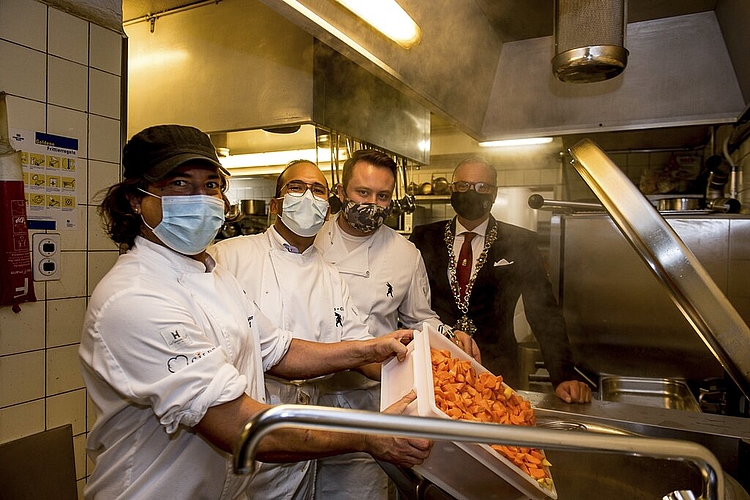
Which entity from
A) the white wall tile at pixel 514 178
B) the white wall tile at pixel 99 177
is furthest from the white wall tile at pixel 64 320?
the white wall tile at pixel 514 178

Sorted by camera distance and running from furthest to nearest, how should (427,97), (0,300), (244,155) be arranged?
(244,155) < (427,97) < (0,300)

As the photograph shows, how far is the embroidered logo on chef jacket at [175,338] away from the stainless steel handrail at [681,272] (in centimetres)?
83

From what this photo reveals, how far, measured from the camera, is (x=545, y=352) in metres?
2.03

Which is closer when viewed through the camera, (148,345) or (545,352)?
(148,345)

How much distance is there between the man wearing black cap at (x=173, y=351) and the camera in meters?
0.99

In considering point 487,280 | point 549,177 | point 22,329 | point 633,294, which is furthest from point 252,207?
point 633,294

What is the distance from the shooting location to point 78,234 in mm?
1745

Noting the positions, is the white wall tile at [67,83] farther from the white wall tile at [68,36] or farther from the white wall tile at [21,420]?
the white wall tile at [21,420]

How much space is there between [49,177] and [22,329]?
20.0 inches

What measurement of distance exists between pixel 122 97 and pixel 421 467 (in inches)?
68.6

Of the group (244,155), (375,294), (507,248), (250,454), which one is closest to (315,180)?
(375,294)

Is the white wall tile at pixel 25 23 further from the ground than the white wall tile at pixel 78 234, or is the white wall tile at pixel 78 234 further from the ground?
the white wall tile at pixel 25 23

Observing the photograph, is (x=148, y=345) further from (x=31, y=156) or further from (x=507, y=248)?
(x=507, y=248)

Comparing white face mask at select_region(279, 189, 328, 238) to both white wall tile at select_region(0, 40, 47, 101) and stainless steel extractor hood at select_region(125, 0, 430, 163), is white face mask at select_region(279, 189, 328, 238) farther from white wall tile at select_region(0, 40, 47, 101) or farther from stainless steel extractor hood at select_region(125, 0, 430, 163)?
white wall tile at select_region(0, 40, 47, 101)
